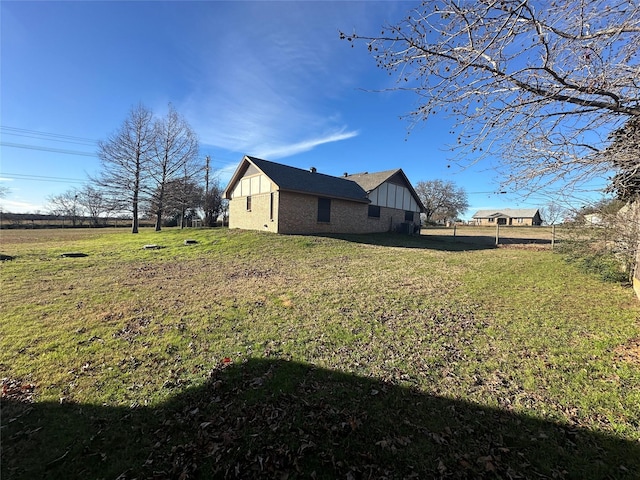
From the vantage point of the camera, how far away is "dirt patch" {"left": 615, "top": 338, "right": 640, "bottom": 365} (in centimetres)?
415

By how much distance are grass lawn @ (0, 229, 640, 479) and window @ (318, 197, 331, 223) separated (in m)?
12.3

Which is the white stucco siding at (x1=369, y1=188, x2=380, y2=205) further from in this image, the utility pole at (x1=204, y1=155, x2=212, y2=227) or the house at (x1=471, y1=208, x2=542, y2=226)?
the house at (x1=471, y1=208, x2=542, y2=226)

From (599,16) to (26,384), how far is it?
8.28 metres

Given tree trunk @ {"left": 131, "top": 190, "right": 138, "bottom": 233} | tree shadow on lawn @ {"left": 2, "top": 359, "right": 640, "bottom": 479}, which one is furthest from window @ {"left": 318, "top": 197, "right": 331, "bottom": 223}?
tree trunk @ {"left": 131, "top": 190, "right": 138, "bottom": 233}

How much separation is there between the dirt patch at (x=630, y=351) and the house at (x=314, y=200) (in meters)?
15.5

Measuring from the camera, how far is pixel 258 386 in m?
3.62

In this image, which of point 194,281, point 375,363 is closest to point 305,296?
point 375,363

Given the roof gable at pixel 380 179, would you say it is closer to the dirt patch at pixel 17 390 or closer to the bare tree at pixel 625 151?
the bare tree at pixel 625 151

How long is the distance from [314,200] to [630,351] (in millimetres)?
16463

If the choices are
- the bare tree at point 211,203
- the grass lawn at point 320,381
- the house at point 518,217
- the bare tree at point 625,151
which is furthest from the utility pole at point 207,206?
the house at point 518,217

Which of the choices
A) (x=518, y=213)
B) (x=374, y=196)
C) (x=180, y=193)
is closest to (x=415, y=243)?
(x=374, y=196)

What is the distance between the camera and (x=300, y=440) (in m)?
2.79

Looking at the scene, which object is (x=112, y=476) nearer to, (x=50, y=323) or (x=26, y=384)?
(x=26, y=384)

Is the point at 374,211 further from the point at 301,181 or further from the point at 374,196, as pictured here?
the point at 301,181
